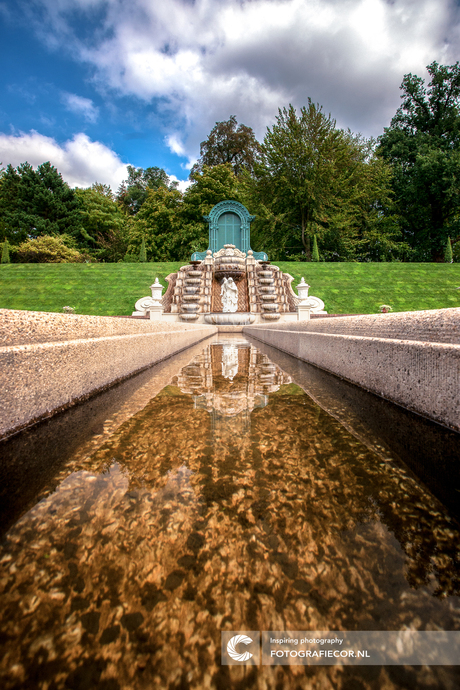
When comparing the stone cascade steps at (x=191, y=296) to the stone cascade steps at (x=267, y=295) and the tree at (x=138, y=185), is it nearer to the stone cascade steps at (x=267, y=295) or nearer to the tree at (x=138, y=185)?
the stone cascade steps at (x=267, y=295)

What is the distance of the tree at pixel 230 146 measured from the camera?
3709 cm

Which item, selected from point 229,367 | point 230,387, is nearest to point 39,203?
point 229,367

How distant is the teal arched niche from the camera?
19500 millimetres

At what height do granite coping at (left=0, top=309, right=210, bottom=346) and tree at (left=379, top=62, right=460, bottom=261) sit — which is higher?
tree at (left=379, top=62, right=460, bottom=261)

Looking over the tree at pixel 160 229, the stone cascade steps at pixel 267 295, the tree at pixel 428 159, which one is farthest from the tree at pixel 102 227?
the tree at pixel 428 159

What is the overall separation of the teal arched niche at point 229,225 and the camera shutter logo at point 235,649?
65.1 ft

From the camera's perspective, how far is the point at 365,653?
586 mm

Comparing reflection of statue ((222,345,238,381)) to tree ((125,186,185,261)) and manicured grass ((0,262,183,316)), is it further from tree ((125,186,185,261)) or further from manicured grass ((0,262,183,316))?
tree ((125,186,185,261))

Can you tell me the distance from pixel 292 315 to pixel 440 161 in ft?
80.0

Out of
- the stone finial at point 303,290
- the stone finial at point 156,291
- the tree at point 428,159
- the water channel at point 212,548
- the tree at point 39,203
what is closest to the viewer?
the water channel at point 212,548

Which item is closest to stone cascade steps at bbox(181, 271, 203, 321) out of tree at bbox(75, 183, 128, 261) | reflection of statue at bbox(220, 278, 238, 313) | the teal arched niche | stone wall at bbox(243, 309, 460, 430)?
reflection of statue at bbox(220, 278, 238, 313)

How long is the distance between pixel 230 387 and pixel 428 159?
3344cm

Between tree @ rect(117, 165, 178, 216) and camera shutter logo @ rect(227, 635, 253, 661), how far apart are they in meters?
50.1

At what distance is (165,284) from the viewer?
16797 mm
